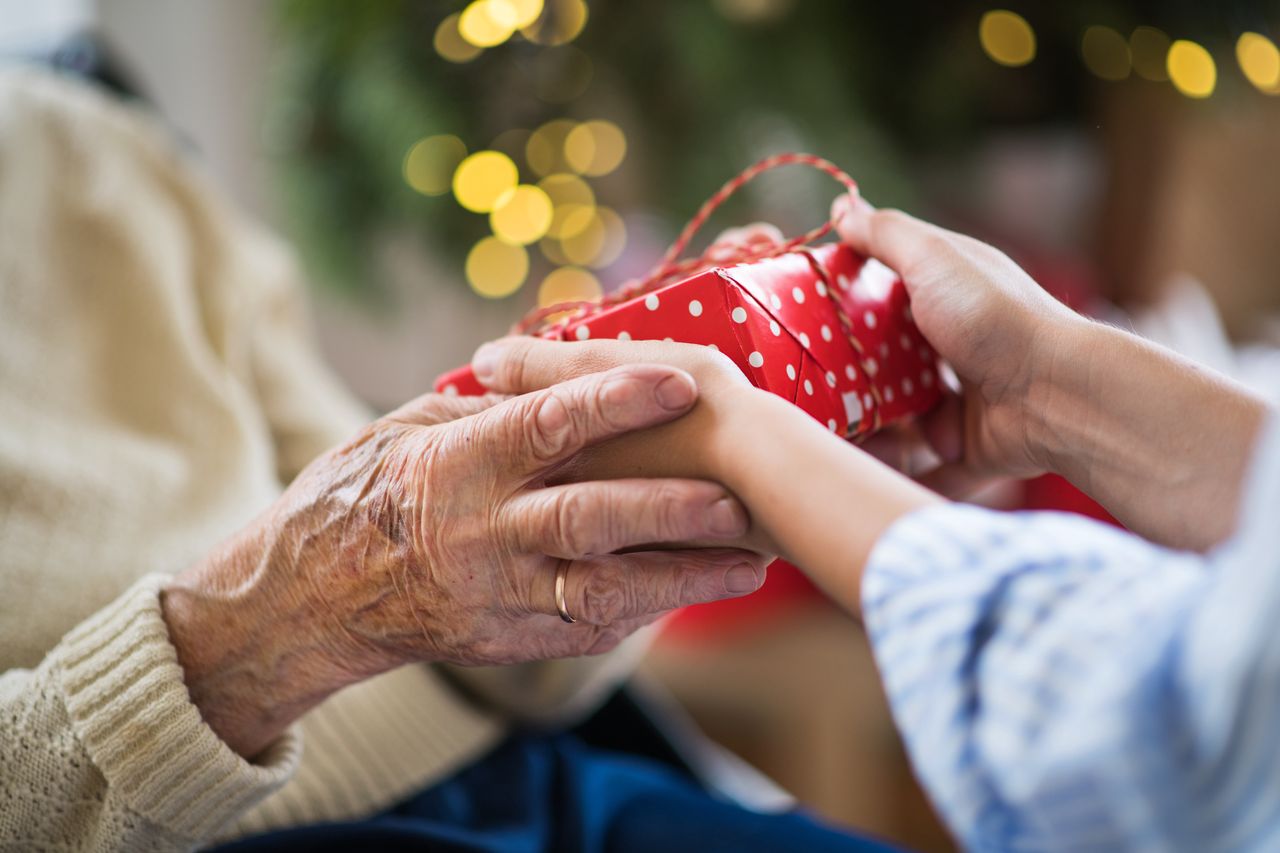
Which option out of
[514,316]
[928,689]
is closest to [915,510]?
[928,689]

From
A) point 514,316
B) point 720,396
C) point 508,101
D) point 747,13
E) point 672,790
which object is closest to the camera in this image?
point 720,396

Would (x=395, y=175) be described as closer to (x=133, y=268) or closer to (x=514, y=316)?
(x=514, y=316)

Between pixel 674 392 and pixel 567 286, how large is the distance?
108cm

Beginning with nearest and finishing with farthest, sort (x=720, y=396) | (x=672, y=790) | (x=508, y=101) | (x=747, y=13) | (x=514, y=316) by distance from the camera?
(x=720, y=396)
(x=672, y=790)
(x=747, y=13)
(x=508, y=101)
(x=514, y=316)

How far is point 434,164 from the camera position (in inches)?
51.8

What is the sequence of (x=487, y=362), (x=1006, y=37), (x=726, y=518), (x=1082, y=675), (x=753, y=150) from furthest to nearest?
(x=1006, y=37) < (x=753, y=150) < (x=487, y=362) < (x=726, y=518) < (x=1082, y=675)

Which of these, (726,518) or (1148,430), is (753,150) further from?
(726,518)

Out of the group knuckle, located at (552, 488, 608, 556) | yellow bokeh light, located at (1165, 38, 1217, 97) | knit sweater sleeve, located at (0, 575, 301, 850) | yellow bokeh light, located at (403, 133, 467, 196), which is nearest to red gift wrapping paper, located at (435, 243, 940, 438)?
knuckle, located at (552, 488, 608, 556)

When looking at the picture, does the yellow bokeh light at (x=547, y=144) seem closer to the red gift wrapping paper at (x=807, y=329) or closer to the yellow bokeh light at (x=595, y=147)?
the yellow bokeh light at (x=595, y=147)

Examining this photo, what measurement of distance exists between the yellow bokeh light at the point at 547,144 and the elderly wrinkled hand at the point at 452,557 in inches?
35.3

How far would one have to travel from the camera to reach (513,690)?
81cm

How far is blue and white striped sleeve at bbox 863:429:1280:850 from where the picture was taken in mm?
297

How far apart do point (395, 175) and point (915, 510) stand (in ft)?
3.61

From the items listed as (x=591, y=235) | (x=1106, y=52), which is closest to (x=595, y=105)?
(x=591, y=235)
